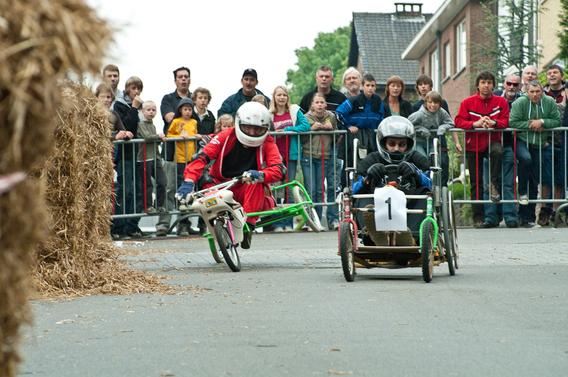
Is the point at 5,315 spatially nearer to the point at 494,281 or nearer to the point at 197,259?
the point at 494,281

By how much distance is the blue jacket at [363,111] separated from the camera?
19.4m

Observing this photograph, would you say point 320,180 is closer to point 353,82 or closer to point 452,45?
point 353,82

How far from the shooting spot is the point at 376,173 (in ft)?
42.9

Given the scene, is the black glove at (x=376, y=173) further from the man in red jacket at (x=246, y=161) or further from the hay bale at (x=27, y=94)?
the hay bale at (x=27, y=94)

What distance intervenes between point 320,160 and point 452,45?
34347 mm

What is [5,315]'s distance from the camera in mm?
4215

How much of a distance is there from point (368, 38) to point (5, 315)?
8025cm

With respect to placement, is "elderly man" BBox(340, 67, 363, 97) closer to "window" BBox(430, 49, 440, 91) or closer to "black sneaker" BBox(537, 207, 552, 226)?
"black sneaker" BBox(537, 207, 552, 226)

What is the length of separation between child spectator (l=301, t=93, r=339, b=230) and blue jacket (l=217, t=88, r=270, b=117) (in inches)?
30.6

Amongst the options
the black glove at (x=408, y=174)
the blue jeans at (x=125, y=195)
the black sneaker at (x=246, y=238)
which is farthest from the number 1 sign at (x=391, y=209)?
the blue jeans at (x=125, y=195)

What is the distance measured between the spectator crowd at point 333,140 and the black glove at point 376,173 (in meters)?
6.49

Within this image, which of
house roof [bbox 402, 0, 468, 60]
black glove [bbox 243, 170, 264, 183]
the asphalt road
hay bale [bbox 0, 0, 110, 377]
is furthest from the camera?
house roof [bbox 402, 0, 468, 60]

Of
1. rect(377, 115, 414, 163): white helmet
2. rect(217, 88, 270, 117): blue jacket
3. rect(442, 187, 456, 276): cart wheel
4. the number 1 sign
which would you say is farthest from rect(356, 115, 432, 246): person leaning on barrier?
rect(217, 88, 270, 117): blue jacket

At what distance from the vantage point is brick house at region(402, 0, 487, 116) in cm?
4903
